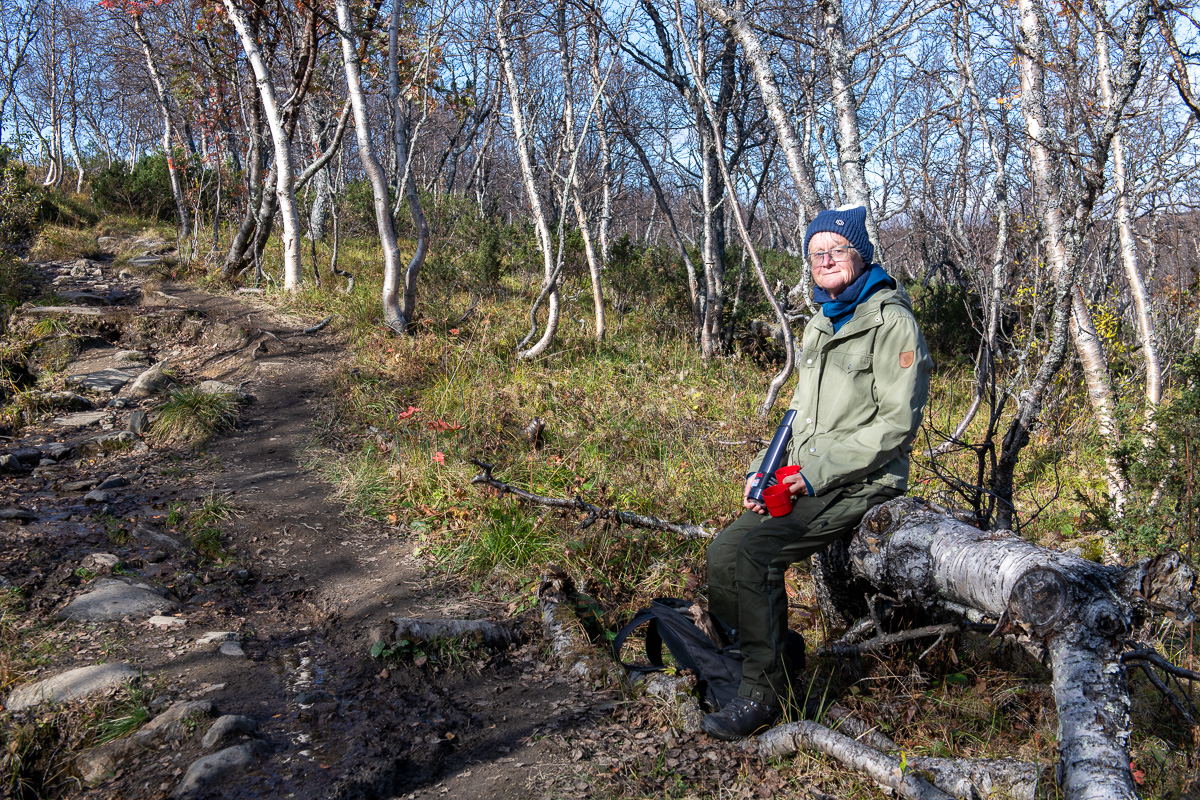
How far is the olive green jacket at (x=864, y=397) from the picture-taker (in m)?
2.31

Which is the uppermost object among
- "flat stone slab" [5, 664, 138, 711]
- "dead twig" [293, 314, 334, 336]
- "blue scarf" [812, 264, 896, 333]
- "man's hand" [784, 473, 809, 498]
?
"dead twig" [293, 314, 334, 336]

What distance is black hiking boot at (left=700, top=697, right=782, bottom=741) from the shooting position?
248 centimetres

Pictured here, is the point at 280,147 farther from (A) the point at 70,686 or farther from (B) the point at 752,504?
(B) the point at 752,504

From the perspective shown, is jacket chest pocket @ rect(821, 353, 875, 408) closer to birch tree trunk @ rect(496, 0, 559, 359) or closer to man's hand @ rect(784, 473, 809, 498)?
man's hand @ rect(784, 473, 809, 498)

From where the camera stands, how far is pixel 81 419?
20.7ft

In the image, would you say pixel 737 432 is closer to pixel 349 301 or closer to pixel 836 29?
pixel 836 29

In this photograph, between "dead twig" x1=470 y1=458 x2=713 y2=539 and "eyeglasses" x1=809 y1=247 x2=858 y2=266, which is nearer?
"eyeglasses" x1=809 y1=247 x2=858 y2=266

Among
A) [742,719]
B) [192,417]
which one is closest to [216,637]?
[742,719]

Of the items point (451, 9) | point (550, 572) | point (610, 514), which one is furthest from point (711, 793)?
point (451, 9)

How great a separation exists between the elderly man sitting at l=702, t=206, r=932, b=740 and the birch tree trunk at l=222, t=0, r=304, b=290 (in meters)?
9.05

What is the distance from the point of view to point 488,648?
3312mm

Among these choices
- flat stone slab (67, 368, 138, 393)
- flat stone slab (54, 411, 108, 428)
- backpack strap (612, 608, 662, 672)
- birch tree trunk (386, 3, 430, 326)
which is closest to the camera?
backpack strap (612, 608, 662, 672)

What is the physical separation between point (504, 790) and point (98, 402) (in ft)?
21.1

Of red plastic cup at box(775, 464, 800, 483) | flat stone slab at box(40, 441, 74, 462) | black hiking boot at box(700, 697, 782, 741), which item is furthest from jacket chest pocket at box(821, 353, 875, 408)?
flat stone slab at box(40, 441, 74, 462)
